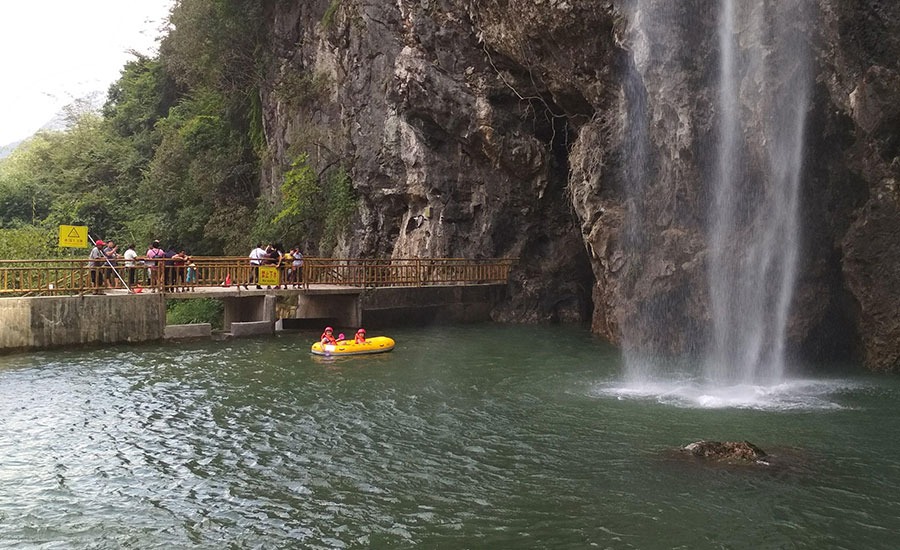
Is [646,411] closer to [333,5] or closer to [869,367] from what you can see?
[869,367]

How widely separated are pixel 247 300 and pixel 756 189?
17.1 m

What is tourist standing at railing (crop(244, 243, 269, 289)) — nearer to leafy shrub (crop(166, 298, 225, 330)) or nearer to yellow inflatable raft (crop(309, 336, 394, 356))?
yellow inflatable raft (crop(309, 336, 394, 356))

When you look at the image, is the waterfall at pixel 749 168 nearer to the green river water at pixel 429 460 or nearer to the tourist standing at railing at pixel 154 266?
the green river water at pixel 429 460

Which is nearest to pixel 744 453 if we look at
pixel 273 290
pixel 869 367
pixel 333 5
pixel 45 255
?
pixel 869 367

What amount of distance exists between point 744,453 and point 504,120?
792 inches

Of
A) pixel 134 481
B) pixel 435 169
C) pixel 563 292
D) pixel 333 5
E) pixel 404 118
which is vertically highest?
pixel 333 5

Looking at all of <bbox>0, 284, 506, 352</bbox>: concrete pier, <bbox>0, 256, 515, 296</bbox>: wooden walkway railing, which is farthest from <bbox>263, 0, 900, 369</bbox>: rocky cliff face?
<bbox>0, 284, 506, 352</bbox>: concrete pier

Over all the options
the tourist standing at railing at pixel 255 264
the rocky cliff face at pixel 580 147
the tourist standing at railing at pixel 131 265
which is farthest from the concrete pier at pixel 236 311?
the rocky cliff face at pixel 580 147

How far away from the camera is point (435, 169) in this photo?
3136 cm

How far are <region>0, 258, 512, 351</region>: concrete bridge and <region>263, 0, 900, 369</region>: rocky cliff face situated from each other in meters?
1.65

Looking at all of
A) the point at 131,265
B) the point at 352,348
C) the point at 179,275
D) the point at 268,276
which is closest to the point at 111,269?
the point at 131,265

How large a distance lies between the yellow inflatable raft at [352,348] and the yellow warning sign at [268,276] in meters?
5.28

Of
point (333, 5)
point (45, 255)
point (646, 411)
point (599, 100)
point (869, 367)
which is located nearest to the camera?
point (646, 411)

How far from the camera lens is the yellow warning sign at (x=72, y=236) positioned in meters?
21.3
